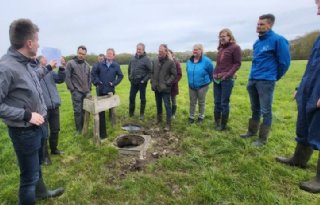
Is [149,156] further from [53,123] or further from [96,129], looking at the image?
[53,123]

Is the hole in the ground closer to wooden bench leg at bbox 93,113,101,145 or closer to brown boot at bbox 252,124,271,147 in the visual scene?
wooden bench leg at bbox 93,113,101,145

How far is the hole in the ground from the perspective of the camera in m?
6.32

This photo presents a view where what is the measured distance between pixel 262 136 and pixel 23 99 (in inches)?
191

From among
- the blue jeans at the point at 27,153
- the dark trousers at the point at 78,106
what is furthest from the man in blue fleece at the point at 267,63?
the blue jeans at the point at 27,153

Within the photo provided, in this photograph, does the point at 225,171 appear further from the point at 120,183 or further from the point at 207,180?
the point at 120,183

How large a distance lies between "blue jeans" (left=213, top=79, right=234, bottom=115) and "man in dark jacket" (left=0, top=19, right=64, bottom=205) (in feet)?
15.3

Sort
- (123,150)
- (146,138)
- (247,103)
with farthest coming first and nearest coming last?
(247,103) < (146,138) < (123,150)

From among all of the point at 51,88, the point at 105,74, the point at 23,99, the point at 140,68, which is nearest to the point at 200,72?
the point at 140,68

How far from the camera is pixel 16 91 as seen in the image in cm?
309

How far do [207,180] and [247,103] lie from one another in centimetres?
640

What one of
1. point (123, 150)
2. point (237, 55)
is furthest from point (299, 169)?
point (123, 150)

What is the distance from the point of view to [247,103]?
10.3 m

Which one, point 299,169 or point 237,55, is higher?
point 237,55

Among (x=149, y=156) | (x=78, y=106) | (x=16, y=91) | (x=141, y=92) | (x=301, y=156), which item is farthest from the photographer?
→ (x=141, y=92)
